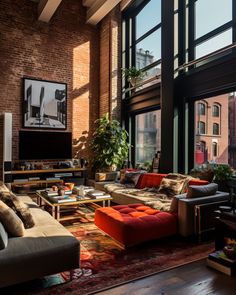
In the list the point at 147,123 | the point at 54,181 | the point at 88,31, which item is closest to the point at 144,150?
the point at 147,123

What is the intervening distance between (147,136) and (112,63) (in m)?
2.41

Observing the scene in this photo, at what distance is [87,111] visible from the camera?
781 cm

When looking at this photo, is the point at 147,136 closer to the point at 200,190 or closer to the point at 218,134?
the point at 218,134

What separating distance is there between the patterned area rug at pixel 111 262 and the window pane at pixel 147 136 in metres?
3.37

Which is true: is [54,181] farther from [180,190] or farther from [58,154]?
[180,190]

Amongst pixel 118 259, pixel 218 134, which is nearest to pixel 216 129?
pixel 218 134

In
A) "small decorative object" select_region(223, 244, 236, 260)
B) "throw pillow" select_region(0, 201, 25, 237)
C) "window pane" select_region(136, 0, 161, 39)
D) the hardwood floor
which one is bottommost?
the hardwood floor

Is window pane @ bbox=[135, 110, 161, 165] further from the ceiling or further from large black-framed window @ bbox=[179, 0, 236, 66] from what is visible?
the ceiling

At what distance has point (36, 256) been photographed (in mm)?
2129

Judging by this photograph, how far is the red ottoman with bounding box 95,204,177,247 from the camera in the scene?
2.93 metres

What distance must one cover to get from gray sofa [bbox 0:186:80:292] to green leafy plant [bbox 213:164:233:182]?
296 centimetres

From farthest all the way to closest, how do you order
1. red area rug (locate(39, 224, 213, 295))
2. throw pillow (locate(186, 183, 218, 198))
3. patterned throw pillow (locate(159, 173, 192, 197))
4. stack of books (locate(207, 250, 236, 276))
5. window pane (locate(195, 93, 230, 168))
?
window pane (locate(195, 93, 230, 168)) → patterned throw pillow (locate(159, 173, 192, 197)) → throw pillow (locate(186, 183, 218, 198)) → stack of books (locate(207, 250, 236, 276)) → red area rug (locate(39, 224, 213, 295))

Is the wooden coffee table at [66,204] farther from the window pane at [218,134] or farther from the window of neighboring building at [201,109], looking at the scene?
the window of neighboring building at [201,109]

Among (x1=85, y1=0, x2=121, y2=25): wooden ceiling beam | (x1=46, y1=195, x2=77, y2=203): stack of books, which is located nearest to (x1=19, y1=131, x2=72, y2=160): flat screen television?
(x1=46, y1=195, x2=77, y2=203): stack of books
